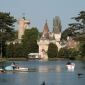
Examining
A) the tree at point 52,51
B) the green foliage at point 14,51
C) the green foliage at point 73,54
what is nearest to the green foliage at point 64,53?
the tree at point 52,51

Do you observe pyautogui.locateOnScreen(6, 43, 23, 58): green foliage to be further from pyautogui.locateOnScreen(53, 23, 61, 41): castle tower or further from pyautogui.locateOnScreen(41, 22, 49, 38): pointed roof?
pyautogui.locateOnScreen(53, 23, 61, 41): castle tower

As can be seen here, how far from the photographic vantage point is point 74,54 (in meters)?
96.0

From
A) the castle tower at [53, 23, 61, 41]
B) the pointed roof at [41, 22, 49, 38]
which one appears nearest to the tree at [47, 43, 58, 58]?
the pointed roof at [41, 22, 49, 38]

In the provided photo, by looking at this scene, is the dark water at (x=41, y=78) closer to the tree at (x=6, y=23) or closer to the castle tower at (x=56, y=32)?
the tree at (x=6, y=23)

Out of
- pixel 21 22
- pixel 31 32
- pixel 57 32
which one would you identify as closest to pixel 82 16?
pixel 31 32

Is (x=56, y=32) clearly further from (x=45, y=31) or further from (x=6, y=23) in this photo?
(x=6, y=23)

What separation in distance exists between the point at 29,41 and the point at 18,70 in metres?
74.0

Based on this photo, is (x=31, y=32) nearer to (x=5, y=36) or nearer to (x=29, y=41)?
(x=29, y=41)

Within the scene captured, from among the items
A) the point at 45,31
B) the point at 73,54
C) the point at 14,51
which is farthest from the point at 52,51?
the point at 45,31

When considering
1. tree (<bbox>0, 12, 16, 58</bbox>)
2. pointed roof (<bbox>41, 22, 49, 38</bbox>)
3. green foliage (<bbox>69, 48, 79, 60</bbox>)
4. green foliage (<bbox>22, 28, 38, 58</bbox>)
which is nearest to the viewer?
tree (<bbox>0, 12, 16, 58</bbox>)

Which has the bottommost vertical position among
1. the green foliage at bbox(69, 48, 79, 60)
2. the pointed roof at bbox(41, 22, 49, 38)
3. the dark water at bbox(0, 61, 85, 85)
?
the dark water at bbox(0, 61, 85, 85)

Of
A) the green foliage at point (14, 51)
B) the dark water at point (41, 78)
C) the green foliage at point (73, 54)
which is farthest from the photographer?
the green foliage at point (14, 51)

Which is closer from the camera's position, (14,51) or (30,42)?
(14,51)

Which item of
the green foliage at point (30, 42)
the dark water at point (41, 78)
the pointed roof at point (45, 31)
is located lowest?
the dark water at point (41, 78)
